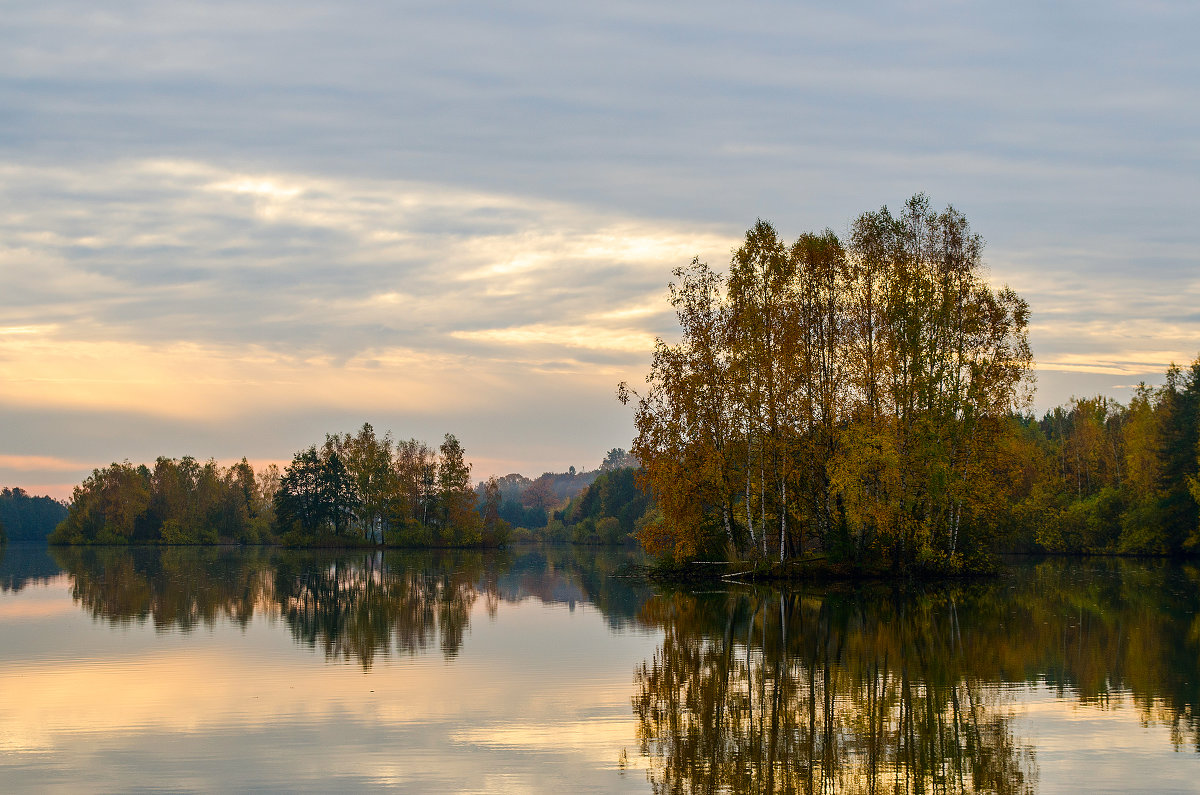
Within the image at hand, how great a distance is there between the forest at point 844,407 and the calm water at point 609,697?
1002 cm

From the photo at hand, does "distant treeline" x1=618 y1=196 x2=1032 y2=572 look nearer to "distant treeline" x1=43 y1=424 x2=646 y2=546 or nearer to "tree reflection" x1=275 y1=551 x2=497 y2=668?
"tree reflection" x1=275 y1=551 x2=497 y2=668

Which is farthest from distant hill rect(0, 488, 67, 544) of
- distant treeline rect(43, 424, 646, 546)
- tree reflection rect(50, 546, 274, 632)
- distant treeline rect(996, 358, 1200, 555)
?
distant treeline rect(996, 358, 1200, 555)

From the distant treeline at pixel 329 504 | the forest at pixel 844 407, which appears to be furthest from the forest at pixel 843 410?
the distant treeline at pixel 329 504

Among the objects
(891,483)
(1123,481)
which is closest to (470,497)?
(1123,481)

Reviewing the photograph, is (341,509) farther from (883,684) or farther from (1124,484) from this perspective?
(883,684)

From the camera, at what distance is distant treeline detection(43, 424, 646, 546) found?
108 meters

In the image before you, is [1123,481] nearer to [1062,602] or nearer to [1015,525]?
[1015,525]

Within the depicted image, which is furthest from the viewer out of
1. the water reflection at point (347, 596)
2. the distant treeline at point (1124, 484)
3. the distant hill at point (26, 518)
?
the distant hill at point (26, 518)

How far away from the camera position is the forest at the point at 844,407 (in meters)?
42.8

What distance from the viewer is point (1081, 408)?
111688 mm

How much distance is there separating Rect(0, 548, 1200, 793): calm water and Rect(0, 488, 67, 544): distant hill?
167562 mm

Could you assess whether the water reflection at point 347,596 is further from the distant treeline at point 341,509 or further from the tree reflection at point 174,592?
the distant treeline at point 341,509

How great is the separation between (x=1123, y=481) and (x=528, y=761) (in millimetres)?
85789

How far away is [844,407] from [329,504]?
256ft
